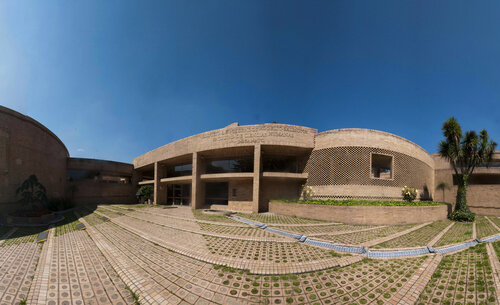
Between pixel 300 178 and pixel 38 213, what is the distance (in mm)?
18394

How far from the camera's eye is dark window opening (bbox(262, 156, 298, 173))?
59.2 ft

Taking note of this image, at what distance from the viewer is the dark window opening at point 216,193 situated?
748 inches

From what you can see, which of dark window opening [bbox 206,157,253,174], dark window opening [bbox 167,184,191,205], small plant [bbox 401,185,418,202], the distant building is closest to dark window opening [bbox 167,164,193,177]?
the distant building

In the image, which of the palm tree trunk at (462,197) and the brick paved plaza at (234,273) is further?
the palm tree trunk at (462,197)

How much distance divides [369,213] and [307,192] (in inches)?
198

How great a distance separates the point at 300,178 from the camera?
53.8 ft

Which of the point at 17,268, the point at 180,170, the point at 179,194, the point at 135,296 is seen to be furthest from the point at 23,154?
the point at 135,296

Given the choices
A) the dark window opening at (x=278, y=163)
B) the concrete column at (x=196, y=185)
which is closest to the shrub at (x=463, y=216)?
the dark window opening at (x=278, y=163)

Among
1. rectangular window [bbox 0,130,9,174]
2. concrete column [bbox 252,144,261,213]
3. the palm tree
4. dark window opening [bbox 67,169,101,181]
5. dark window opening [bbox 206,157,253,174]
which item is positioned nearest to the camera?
rectangular window [bbox 0,130,9,174]

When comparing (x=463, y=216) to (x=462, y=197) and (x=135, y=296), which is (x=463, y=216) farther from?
(x=135, y=296)

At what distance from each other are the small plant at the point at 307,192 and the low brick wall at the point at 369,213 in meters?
2.85

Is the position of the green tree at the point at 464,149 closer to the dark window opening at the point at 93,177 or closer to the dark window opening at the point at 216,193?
the dark window opening at the point at 216,193

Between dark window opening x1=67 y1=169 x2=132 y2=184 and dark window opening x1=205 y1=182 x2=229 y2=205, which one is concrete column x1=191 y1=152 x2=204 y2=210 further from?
dark window opening x1=67 y1=169 x2=132 y2=184

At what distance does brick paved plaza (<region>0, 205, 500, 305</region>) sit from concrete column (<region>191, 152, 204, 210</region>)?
409 inches
